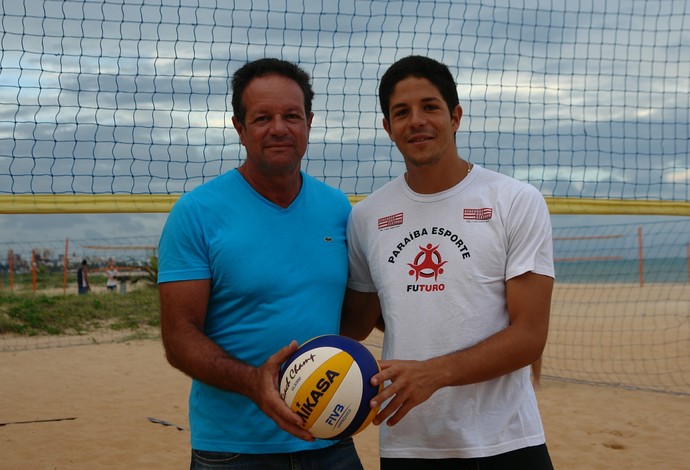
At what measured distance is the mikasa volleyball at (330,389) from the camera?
86.8 inches

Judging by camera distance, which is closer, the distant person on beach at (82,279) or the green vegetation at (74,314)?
the green vegetation at (74,314)

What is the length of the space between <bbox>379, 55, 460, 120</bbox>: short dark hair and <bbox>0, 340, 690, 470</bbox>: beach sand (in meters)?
3.88

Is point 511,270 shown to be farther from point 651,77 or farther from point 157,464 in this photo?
point 651,77

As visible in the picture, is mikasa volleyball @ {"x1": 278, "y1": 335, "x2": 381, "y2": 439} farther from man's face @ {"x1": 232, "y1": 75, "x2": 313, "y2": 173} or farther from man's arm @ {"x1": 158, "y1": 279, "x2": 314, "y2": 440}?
man's face @ {"x1": 232, "y1": 75, "x2": 313, "y2": 173}

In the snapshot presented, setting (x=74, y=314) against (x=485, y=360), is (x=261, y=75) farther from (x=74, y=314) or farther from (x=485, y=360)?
(x=74, y=314)

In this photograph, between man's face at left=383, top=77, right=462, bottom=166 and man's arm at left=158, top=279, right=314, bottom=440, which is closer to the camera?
man's arm at left=158, top=279, right=314, bottom=440

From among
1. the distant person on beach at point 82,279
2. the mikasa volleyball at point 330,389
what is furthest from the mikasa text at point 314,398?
the distant person on beach at point 82,279

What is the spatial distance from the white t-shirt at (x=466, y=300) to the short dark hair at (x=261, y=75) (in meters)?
0.62

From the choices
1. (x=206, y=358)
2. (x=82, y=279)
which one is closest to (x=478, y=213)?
(x=206, y=358)

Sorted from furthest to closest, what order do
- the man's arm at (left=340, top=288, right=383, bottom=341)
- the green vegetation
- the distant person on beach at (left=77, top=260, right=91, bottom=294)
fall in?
the distant person on beach at (left=77, top=260, right=91, bottom=294) → the green vegetation → the man's arm at (left=340, top=288, right=383, bottom=341)

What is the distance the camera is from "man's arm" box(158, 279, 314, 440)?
7.17ft

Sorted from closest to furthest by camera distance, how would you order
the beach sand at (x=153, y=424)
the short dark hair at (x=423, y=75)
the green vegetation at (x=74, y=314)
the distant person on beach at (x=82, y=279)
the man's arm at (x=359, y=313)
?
1. the short dark hair at (x=423, y=75)
2. the man's arm at (x=359, y=313)
3. the beach sand at (x=153, y=424)
4. the green vegetation at (x=74, y=314)
5. the distant person on beach at (x=82, y=279)

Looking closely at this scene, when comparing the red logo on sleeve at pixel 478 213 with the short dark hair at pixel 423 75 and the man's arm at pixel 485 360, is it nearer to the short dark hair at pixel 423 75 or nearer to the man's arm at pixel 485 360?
the man's arm at pixel 485 360

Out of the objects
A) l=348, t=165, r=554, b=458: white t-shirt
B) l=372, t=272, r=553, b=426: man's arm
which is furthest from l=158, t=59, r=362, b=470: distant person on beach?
l=372, t=272, r=553, b=426: man's arm
